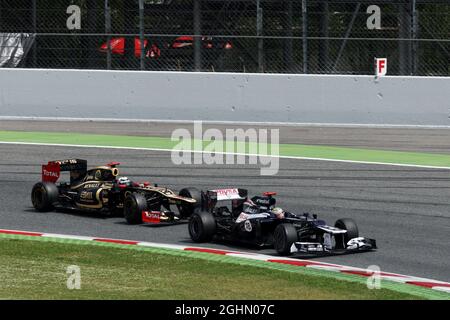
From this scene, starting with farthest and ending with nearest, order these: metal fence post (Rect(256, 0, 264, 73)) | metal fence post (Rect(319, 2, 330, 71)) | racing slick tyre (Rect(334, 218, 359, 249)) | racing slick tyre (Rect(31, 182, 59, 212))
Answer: metal fence post (Rect(319, 2, 330, 71))
metal fence post (Rect(256, 0, 264, 73))
racing slick tyre (Rect(31, 182, 59, 212))
racing slick tyre (Rect(334, 218, 359, 249))

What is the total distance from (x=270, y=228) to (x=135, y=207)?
1969mm

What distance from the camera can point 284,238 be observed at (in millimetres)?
11328

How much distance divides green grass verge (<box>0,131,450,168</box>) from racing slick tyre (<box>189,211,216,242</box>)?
24.9 ft

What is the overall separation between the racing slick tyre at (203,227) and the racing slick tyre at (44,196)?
8.12 feet

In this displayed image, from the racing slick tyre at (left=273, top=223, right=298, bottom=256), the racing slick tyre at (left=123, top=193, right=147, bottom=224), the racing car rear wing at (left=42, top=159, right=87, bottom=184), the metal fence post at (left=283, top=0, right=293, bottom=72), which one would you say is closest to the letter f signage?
the metal fence post at (left=283, top=0, right=293, bottom=72)

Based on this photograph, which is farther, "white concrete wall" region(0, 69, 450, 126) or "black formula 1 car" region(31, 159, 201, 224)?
"white concrete wall" region(0, 69, 450, 126)

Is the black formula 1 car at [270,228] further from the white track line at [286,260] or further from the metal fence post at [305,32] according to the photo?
the metal fence post at [305,32]

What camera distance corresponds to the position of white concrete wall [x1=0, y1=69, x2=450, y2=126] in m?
24.2

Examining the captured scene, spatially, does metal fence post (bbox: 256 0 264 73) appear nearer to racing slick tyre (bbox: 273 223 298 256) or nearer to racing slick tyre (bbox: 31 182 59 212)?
racing slick tyre (bbox: 31 182 59 212)

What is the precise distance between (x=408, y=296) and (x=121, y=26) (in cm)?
1745

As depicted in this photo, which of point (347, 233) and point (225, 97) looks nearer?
point (347, 233)

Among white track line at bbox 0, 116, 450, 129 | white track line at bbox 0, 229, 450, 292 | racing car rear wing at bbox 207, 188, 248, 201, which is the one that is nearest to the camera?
white track line at bbox 0, 229, 450, 292

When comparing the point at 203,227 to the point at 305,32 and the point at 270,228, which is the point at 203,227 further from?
the point at 305,32

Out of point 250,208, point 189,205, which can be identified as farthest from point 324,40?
point 250,208
